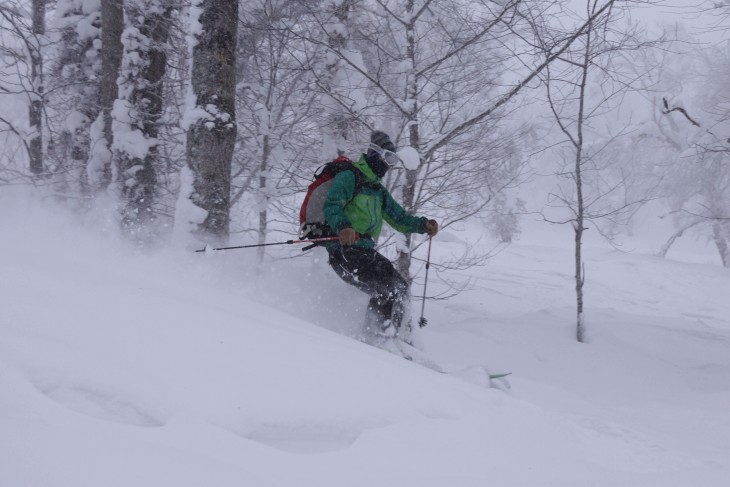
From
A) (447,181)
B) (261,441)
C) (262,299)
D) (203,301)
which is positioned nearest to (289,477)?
(261,441)

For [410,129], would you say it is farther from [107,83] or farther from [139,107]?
[107,83]

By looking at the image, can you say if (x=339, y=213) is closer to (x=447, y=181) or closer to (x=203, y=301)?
(x=203, y=301)

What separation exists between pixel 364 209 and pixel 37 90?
8675 millimetres

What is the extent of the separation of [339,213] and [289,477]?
304 centimetres

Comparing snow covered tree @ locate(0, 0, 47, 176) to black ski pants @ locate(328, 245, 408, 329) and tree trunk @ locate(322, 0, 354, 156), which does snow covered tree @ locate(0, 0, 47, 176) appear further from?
black ski pants @ locate(328, 245, 408, 329)

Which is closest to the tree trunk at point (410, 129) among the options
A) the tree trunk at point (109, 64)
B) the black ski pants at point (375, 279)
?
the black ski pants at point (375, 279)

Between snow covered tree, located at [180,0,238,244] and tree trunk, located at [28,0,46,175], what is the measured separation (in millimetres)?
5924

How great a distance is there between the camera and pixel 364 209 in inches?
199

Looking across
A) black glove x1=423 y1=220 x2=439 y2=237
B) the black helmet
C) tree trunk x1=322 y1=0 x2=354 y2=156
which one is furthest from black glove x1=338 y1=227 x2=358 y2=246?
tree trunk x1=322 y1=0 x2=354 y2=156

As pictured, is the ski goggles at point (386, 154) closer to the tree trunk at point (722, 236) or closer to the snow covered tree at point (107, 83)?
the snow covered tree at point (107, 83)

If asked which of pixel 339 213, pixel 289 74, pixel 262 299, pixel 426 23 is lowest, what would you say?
pixel 262 299

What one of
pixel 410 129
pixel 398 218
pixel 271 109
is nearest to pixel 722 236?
pixel 410 129

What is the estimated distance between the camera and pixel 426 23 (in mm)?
8031

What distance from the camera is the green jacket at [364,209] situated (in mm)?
4703
